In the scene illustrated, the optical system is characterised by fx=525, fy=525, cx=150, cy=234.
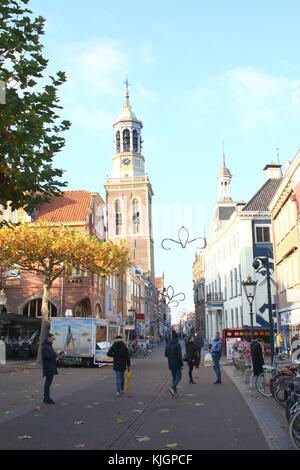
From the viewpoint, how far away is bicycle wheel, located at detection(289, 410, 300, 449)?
7555 mm

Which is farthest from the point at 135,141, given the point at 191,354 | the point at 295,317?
the point at 191,354

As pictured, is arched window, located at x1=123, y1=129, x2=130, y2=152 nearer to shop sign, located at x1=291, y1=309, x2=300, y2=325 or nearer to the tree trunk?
the tree trunk

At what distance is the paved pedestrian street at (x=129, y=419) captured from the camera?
8.11 m

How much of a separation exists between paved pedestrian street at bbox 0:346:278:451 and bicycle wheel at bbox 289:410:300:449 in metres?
0.48

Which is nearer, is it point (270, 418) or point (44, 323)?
point (270, 418)

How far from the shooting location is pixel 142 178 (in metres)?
90.8

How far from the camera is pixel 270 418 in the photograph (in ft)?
34.5

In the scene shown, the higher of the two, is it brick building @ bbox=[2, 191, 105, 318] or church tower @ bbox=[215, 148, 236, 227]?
church tower @ bbox=[215, 148, 236, 227]

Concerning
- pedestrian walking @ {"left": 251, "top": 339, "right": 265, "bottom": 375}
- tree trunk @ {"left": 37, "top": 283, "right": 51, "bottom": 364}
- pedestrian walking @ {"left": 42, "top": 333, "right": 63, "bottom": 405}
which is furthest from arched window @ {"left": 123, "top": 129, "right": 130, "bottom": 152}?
pedestrian walking @ {"left": 42, "top": 333, "right": 63, "bottom": 405}

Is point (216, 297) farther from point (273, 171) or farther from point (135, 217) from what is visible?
point (135, 217)

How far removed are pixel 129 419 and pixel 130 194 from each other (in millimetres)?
80710

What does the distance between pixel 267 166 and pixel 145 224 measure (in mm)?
45622

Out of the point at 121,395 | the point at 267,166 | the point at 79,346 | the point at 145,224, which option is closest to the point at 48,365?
the point at 121,395
